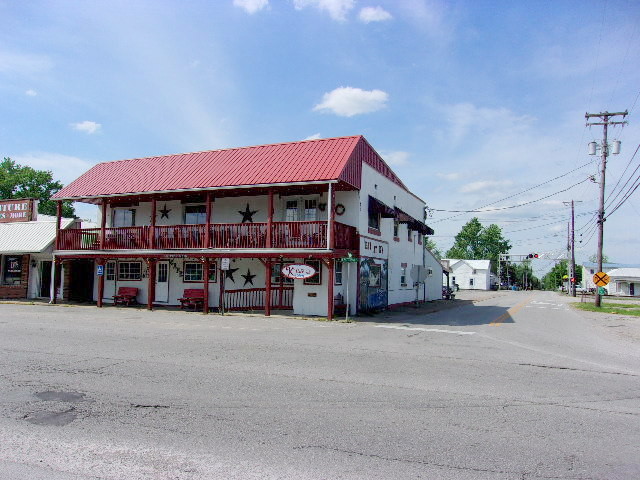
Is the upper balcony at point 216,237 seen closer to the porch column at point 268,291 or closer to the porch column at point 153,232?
the porch column at point 153,232

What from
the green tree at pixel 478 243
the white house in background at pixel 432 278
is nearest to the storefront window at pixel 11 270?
the white house in background at pixel 432 278

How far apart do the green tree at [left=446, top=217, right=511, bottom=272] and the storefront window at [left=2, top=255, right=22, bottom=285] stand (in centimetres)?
11079

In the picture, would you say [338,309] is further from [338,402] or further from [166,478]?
[166,478]

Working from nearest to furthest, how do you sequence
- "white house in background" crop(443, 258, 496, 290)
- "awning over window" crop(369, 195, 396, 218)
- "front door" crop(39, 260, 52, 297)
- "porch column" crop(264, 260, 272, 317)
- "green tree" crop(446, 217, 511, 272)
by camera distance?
"porch column" crop(264, 260, 272, 317) < "awning over window" crop(369, 195, 396, 218) < "front door" crop(39, 260, 52, 297) < "white house in background" crop(443, 258, 496, 290) < "green tree" crop(446, 217, 511, 272)

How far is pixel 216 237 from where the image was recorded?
21516 mm

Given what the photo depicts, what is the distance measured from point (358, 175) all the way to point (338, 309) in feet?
19.3

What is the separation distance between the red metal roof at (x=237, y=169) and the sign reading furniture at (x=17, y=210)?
6.28 meters

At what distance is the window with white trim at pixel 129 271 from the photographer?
25875 millimetres

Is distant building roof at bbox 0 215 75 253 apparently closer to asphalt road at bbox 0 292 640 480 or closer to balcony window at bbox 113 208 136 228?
balcony window at bbox 113 208 136 228

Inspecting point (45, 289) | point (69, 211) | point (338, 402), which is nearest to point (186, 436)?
point (338, 402)

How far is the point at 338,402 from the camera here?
651 centimetres

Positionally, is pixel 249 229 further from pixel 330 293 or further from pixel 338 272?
pixel 330 293

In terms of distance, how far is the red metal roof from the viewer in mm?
20188

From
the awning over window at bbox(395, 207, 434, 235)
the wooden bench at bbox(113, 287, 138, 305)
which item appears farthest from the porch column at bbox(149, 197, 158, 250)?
the awning over window at bbox(395, 207, 434, 235)
